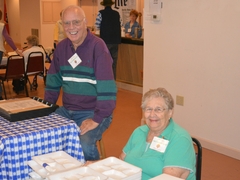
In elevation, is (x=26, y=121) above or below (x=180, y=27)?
below

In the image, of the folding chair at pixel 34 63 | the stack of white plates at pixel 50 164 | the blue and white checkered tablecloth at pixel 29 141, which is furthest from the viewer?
the folding chair at pixel 34 63

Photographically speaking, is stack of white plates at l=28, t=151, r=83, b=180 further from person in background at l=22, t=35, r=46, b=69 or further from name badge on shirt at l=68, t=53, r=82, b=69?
person in background at l=22, t=35, r=46, b=69

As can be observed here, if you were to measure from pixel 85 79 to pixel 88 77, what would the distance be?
0.08ft

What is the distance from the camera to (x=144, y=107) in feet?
6.34

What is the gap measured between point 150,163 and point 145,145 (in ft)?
0.41

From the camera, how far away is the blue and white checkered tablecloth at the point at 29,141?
6.08 ft

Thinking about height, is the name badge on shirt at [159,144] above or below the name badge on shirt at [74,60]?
below

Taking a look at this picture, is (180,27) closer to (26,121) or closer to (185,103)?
(185,103)

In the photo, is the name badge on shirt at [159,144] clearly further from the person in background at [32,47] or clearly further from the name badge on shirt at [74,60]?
the person in background at [32,47]

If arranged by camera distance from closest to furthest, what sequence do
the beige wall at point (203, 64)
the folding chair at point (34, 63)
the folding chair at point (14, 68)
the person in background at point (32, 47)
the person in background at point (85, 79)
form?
the person in background at point (85, 79) → the beige wall at point (203, 64) → the folding chair at point (14, 68) → the folding chair at point (34, 63) → the person in background at point (32, 47)

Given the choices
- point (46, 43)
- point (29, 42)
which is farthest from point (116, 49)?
point (46, 43)

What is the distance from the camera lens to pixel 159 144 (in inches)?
72.2

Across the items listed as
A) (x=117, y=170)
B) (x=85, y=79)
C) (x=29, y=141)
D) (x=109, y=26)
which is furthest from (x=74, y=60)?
(x=109, y=26)

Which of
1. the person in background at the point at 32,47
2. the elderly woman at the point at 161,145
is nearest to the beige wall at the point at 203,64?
the elderly woman at the point at 161,145
